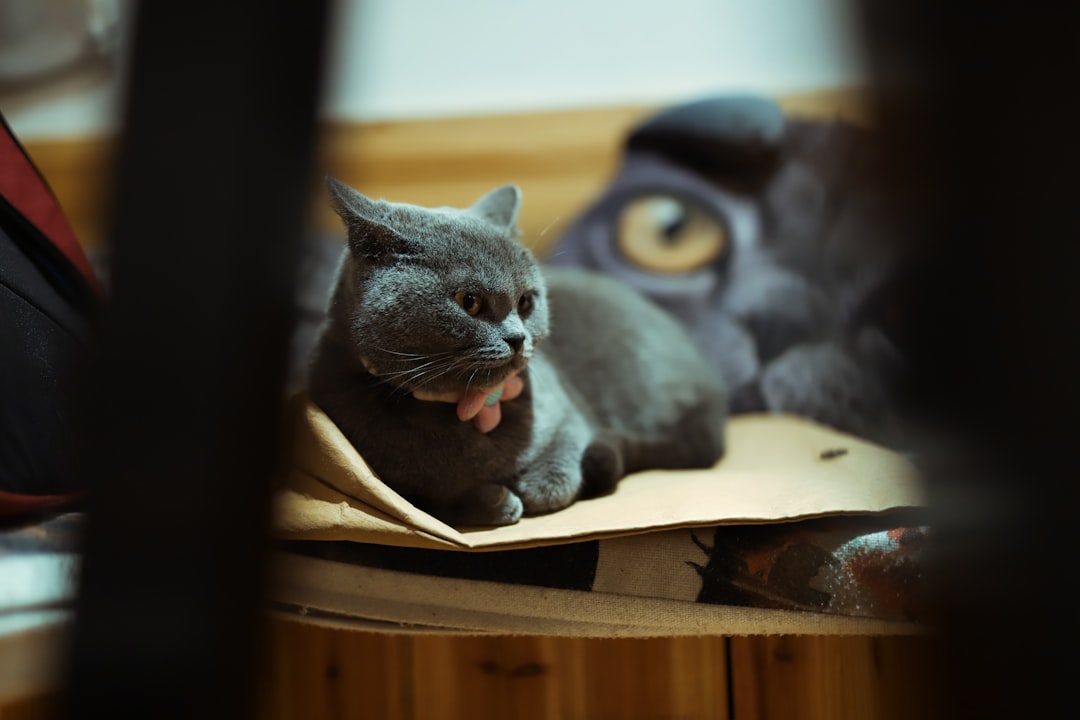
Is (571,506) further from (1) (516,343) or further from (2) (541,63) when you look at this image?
(2) (541,63)

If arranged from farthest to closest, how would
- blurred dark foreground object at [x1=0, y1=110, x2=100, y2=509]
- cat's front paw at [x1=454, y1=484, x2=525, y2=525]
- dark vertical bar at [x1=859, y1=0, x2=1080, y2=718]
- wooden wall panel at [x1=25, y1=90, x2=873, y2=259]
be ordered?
wooden wall panel at [x1=25, y1=90, x2=873, y2=259], cat's front paw at [x1=454, y1=484, x2=525, y2=525], blurred dark foreground object at [x1=0, y1=110, x2=100, y2=509], dark vertical bar at [x1=859, y1=0, x2=1080, y2=718]

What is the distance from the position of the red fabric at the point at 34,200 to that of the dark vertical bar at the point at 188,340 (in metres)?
0.67

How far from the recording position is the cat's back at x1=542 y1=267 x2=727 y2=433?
1.14 metres

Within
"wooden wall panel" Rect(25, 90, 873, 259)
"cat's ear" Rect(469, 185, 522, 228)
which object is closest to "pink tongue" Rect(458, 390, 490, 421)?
"cat's ear" Rect(469, 185, 522, 228)

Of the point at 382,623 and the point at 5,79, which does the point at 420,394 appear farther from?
the point at 5,79

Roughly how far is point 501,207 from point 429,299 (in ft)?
0.78

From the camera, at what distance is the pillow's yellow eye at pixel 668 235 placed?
60.8 inches

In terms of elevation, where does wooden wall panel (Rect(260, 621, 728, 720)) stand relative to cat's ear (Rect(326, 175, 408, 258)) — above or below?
below

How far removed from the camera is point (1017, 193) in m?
0.25

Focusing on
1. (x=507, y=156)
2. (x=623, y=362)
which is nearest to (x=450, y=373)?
(x=623, y=362)

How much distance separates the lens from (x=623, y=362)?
116cm

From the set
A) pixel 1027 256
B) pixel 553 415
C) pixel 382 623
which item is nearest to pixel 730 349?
pixel 553 415

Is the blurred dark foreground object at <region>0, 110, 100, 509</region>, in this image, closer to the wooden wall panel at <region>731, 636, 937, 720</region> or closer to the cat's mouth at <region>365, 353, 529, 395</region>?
the cat's mouth at <region>365, 353, 529, 395</region>

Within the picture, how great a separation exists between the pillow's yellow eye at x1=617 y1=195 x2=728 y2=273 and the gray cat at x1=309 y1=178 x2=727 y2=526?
0.59 m
